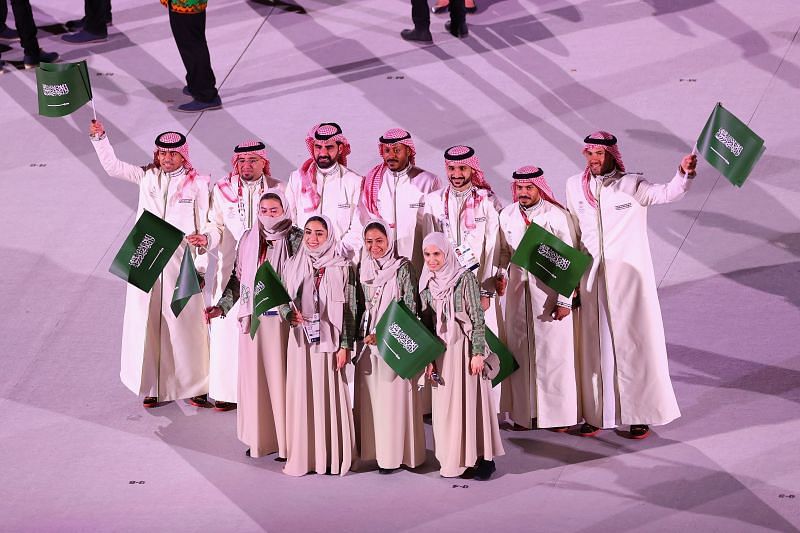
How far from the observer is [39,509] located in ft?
23.7

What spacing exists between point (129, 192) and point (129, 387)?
9.24 ft

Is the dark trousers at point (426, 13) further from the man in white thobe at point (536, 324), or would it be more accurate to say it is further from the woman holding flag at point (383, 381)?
the woman holding flag at point (383, 381)

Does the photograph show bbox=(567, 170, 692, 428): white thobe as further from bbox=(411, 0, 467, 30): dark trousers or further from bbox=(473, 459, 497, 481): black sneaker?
bbox=(411, 0, 467, 30): dark trousers

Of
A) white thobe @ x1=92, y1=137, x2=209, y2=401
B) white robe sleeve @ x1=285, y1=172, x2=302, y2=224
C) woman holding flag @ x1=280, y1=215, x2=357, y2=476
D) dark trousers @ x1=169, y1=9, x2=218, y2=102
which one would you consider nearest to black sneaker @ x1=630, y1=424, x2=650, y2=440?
woman holding flag @ x1=280, y1=215, x2=357, y2=476

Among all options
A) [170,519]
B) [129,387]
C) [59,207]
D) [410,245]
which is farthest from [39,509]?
[59,207]

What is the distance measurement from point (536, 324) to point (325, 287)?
117cm

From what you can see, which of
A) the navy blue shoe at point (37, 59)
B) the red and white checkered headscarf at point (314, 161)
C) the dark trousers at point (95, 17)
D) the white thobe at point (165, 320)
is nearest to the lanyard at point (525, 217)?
the red and white checkered headscarf at point (314, 161)

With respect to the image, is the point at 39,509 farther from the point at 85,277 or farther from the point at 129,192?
the point at 129,192

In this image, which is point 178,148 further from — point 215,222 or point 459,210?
point 459,210

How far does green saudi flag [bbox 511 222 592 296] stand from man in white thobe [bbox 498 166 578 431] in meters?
0.13

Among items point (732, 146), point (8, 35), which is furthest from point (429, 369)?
Answer: point (8, 35)

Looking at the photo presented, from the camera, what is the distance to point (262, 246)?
7.58 metres

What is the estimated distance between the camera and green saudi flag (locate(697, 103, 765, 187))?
7410mm

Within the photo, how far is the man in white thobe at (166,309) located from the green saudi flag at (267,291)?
0.92 m
